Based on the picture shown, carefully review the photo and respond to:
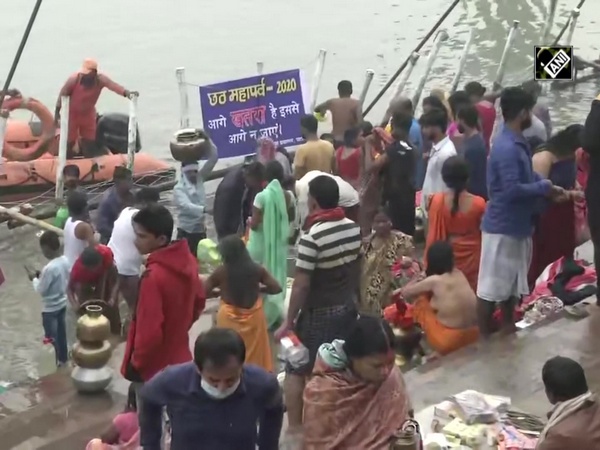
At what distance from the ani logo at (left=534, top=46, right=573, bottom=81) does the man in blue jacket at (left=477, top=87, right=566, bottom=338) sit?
992cm

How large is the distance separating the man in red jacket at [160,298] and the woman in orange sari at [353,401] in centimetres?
88

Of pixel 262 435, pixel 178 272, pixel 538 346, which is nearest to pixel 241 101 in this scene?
pixel 538 346

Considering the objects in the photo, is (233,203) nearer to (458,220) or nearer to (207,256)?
(207,256)

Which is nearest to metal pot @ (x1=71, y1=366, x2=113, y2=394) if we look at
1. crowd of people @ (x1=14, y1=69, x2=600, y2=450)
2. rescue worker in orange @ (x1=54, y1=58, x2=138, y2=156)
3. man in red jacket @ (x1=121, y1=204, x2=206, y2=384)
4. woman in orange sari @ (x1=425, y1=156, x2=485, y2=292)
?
crowd of people @ (x1=14, y1=69, x2=600, y2=450)

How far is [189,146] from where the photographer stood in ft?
27.1

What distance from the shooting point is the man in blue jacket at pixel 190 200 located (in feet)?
27.3

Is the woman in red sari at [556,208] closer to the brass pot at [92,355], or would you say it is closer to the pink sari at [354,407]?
the pink sari at [354,407]

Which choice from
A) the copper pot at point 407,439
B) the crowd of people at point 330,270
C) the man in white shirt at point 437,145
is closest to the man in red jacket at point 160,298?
the crowd of people at point 330,270

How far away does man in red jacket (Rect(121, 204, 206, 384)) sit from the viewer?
4.74 m

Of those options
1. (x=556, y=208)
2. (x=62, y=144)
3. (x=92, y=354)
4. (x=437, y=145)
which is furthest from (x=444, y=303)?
(x=62, y=144)

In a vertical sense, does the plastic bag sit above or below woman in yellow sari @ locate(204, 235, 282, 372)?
below

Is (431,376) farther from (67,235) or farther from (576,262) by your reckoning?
(67,235)

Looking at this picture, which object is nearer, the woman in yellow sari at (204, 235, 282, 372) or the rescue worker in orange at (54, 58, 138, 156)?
the woman in yellow sari at (204, 235, 282, 372)

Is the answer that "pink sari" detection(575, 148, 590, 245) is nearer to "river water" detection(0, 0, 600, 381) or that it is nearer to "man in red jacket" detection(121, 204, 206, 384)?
"man in red jacket" detection(121, 204, 206, 384)
